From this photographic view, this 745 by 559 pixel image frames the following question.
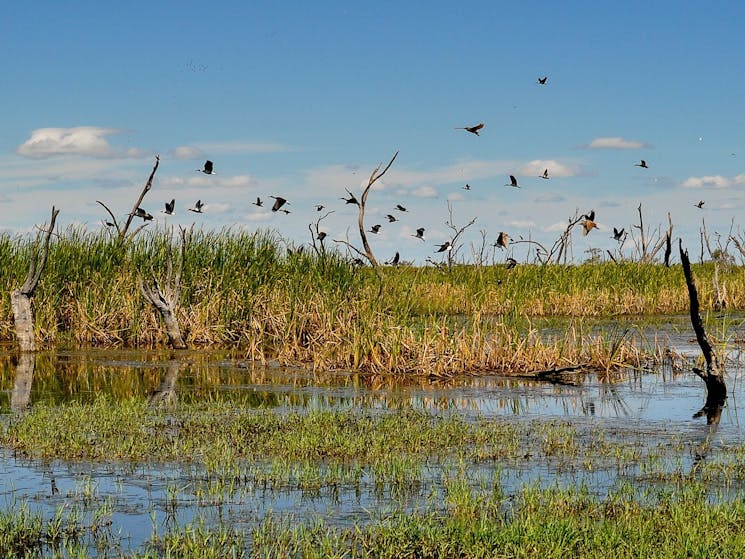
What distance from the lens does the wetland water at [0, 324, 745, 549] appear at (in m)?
7.35

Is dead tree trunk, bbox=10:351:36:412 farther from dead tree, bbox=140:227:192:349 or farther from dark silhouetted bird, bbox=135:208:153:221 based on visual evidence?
dark silhouetted bird, bbox=135:208:153:221

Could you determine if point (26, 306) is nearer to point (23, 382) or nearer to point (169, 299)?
point (169, 299)

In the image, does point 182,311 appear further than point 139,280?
Yes

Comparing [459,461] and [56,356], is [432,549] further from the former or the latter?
[56,356]

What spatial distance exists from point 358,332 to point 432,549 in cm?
1050

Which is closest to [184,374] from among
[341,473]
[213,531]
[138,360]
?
[138,360]

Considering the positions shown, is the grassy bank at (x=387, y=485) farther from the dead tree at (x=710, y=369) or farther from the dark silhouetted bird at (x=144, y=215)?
the dark silhouetted bird at (x=144, y=215)

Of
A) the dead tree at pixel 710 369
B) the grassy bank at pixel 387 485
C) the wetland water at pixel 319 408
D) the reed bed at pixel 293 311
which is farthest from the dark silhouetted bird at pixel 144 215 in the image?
the dead tree at pixel 710 369

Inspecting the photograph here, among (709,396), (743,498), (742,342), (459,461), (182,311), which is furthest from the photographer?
(182,311)

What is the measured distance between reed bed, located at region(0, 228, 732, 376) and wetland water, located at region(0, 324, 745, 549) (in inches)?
21.6

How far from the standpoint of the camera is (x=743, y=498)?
749cm

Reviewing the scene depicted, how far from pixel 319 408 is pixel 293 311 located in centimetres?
690

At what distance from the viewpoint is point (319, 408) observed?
12.0 meters

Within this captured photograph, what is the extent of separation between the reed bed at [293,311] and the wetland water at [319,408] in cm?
55
